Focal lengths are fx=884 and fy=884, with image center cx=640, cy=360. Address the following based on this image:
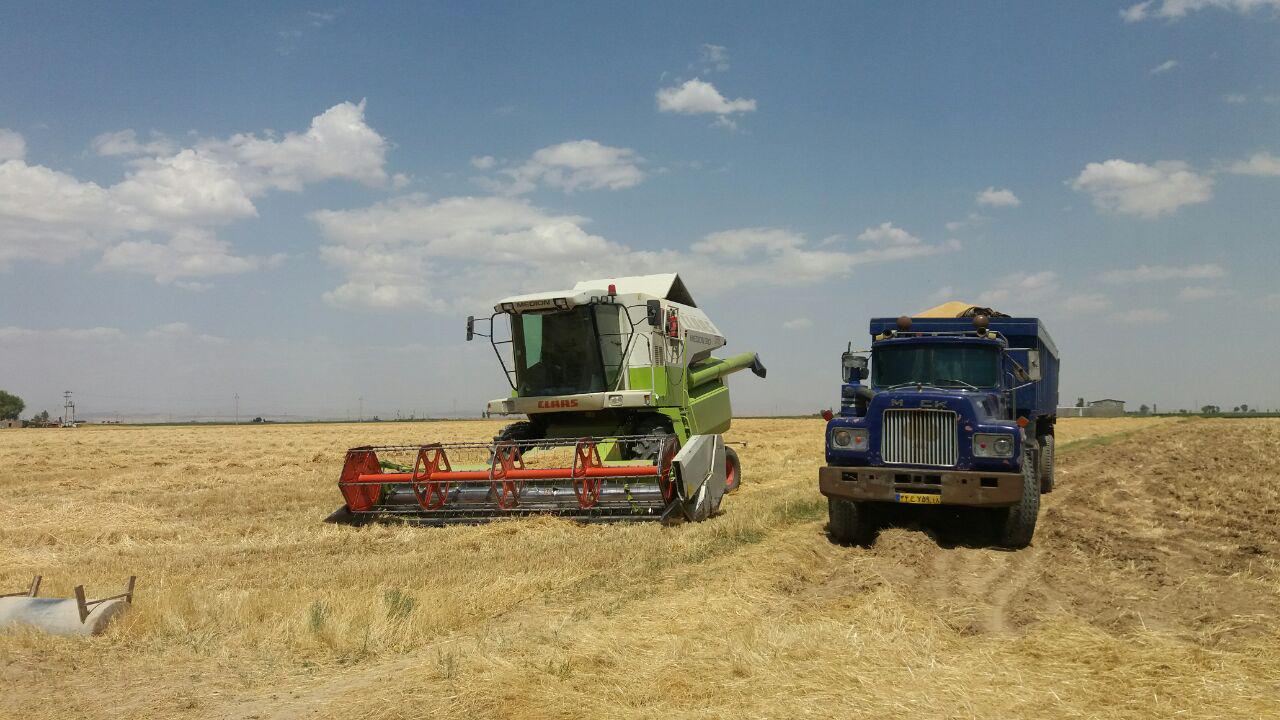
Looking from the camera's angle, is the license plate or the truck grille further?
the truck grille

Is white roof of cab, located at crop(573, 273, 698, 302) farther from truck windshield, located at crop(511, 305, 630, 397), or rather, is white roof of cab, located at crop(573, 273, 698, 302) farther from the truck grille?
the truck grille

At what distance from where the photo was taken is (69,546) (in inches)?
395

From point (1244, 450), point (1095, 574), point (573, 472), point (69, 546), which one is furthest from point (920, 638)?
point (1244, 450)

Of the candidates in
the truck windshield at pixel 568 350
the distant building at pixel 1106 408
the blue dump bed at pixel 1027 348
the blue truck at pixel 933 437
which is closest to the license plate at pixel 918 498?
the blue truck at pixel 933 437

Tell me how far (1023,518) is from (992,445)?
0.87 metres

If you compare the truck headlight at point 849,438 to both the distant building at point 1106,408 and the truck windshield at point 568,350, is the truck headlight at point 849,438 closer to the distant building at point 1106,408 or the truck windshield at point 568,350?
the truck windshield at point 568,350

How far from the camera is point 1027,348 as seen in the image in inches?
500

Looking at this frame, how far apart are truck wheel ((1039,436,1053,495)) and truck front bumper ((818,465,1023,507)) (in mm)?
6485

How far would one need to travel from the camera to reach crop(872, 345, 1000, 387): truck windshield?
1055cm

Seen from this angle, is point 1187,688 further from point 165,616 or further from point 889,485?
Answer: point 165,616

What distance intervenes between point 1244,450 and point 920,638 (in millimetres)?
22632

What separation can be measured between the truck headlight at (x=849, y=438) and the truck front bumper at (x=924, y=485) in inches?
11.1

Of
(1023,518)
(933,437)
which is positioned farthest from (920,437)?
(1023,518)

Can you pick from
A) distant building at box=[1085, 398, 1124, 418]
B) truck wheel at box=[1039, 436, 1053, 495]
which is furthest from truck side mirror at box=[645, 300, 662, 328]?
distant building at box=[1085, 398, 1124, 418]
